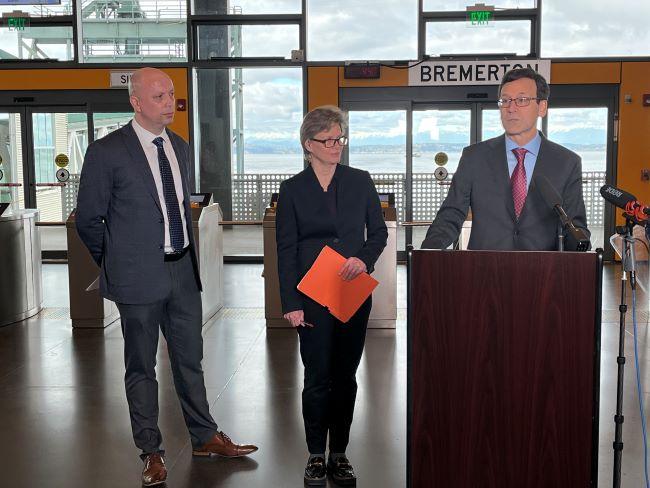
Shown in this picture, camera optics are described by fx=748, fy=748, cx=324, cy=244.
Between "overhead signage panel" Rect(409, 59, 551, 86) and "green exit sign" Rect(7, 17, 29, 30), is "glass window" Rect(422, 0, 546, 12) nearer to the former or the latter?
"overhead signage panel" Rect(409, 59, 551, 86)

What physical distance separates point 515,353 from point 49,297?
6740 millimetres

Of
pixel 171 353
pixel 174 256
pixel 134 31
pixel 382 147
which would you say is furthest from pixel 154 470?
pixel 134 31

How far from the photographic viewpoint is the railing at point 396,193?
10.2 m

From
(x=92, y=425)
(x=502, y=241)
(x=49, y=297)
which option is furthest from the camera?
(x=49, y=297)

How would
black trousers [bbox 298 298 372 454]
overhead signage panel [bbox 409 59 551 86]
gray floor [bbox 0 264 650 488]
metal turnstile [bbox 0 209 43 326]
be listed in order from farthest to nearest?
overhead signage panel [bbox 409 59 551 86] → metal turnstile [bbox 0 209 43 326] → gray floor [bbox 0 264 650 488] → black trousers [bbox 298 298 372 454]

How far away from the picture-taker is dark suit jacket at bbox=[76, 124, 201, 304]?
3.07m

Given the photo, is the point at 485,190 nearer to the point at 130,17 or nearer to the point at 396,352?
the point at 396,352

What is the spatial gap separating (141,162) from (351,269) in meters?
0.99

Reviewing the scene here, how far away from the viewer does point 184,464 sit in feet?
11.2

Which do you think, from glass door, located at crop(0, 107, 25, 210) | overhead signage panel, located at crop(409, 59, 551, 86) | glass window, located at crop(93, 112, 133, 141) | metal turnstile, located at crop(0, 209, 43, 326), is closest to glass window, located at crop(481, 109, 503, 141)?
overhead signage panel, located at crop(409, 59, 551, 86)

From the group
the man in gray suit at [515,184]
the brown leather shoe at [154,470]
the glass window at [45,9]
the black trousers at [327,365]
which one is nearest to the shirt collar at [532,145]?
the man in gray suit at [515,184]

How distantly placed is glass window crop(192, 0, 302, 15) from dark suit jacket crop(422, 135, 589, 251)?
25.5 ft

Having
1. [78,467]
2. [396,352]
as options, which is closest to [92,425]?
[78,467]

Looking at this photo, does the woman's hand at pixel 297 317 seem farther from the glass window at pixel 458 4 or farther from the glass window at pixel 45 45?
Result: the glass window at pixel 45 45
